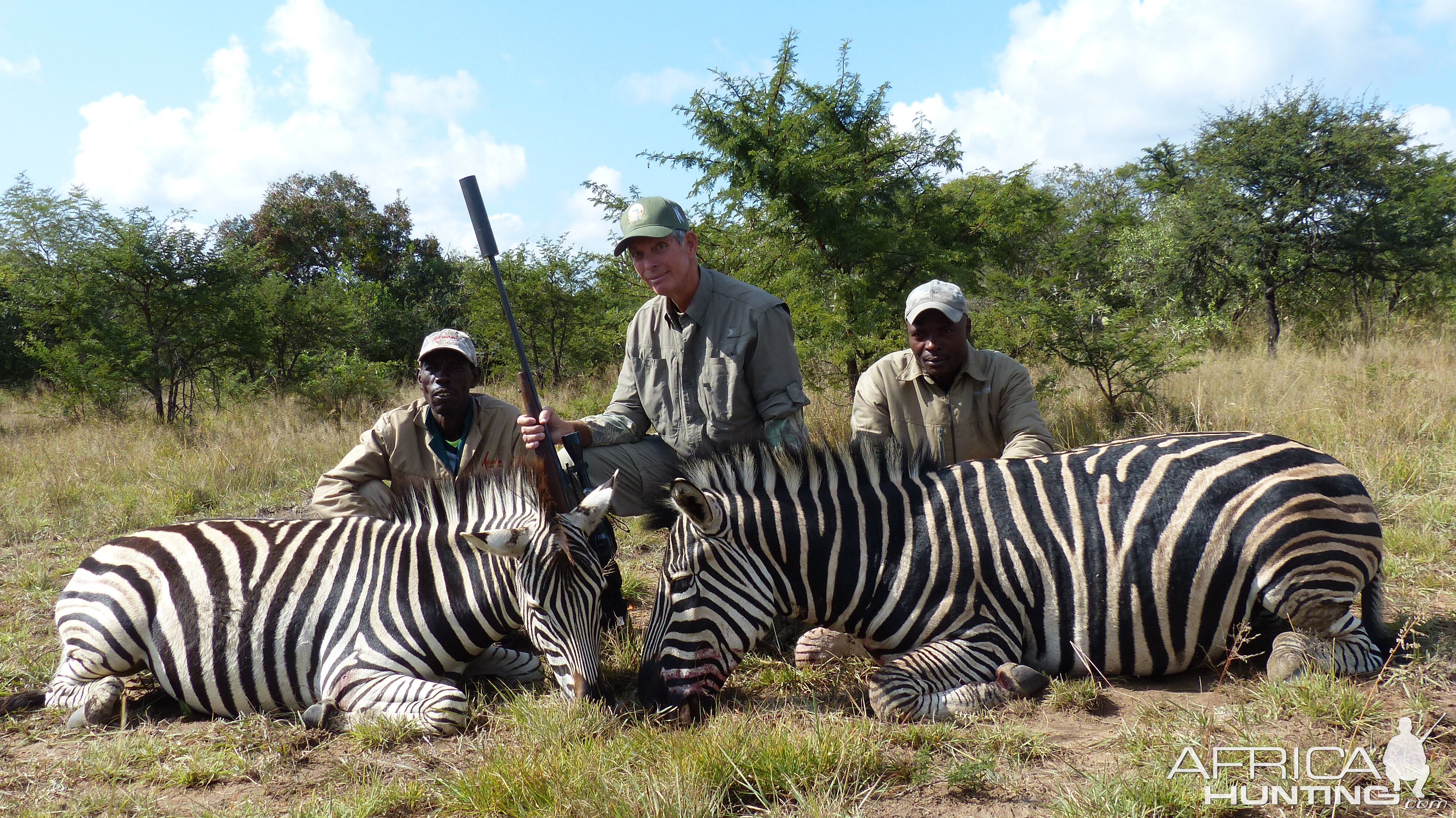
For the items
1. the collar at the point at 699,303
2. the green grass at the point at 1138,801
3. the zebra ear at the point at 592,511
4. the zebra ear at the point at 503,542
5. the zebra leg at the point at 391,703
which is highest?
the collar at the point at 699,303

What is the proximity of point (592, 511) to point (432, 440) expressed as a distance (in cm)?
182

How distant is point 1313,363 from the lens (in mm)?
10391

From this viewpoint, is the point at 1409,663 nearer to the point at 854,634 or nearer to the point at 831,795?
the point at 854,634

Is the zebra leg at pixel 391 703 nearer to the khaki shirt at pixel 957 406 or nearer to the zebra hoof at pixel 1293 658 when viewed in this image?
the khaki shirt at pixel 957 406

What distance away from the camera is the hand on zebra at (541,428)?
3.97 meters

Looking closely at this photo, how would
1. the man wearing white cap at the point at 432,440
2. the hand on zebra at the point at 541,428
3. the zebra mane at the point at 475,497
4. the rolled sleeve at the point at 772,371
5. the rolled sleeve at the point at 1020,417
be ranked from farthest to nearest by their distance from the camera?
the rolled sleeve at the point at 772,371 → the man wearing white cap at the point at 432,440 → the rolled sleeve at the point at 1020,417 → the hand on zebra at the point at 541,428 → the zebra mane at the point at 475,497

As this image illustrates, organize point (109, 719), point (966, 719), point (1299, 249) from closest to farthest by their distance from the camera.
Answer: point (966, 719) → point (109, 719) → point (1299, 249)

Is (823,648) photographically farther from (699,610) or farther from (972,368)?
(972,368)

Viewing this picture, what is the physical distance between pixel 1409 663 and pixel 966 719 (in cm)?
185

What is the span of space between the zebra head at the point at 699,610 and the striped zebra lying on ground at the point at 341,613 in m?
0.28

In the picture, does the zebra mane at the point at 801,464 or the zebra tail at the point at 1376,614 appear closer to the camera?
the zebra tail at the point at 1376,614

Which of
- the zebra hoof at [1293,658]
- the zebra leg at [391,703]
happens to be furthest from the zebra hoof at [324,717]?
the zebra hoof at [1293,658]

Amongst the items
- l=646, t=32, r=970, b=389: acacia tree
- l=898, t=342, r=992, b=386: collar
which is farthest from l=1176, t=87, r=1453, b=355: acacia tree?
l=898, t=342, r=992, b=386: collar

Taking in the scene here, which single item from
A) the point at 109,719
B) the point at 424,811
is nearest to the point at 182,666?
the point at 109,719
